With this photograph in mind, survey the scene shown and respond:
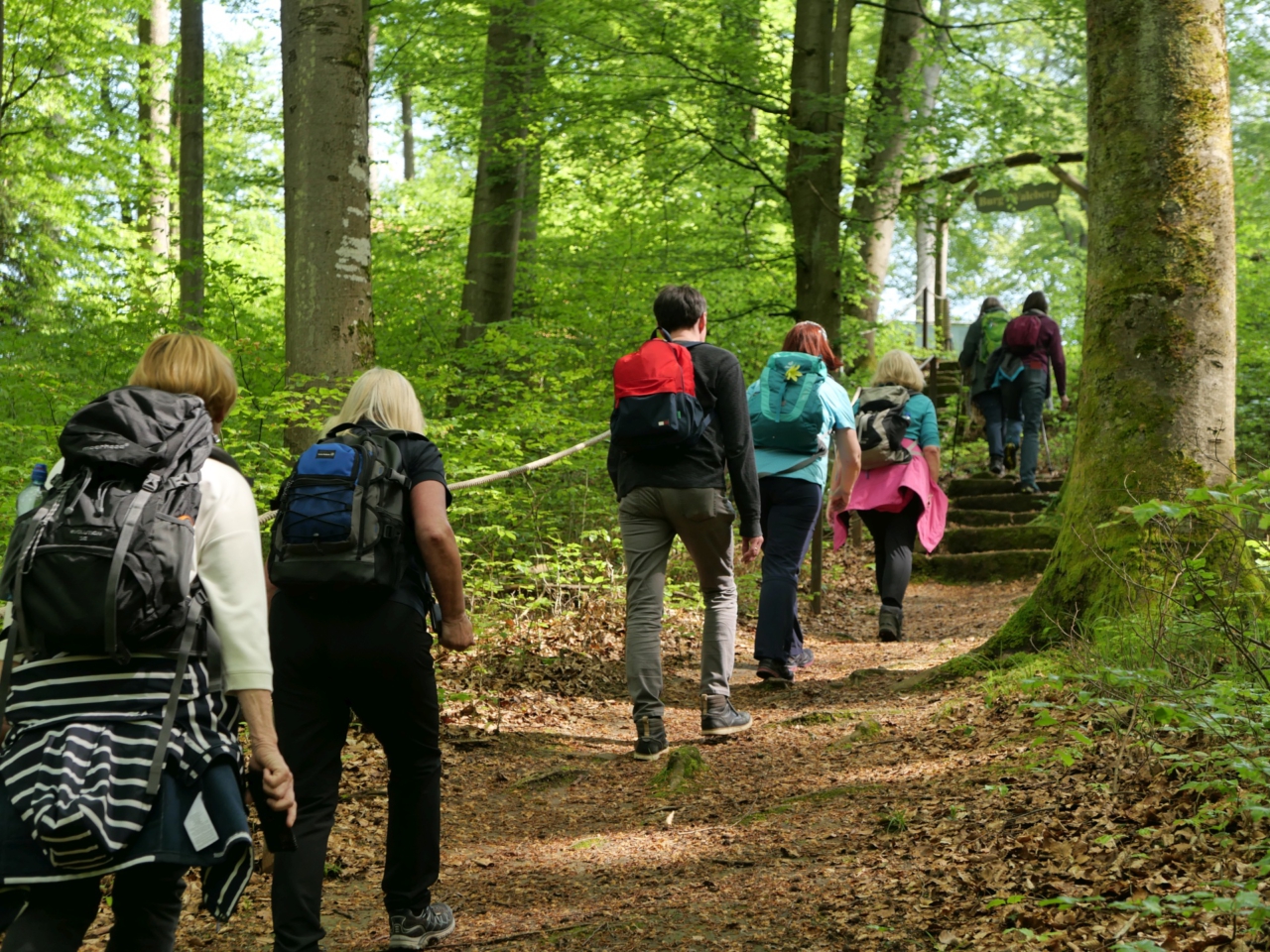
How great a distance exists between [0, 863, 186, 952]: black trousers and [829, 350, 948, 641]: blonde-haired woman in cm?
591

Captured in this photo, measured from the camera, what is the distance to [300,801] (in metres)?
3.10

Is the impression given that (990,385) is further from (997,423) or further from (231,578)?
(231,578)

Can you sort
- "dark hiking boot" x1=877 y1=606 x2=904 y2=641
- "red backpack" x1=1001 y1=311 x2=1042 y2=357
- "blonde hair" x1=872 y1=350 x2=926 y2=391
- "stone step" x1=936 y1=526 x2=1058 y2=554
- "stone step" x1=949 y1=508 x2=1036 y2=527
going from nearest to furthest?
1. "blonde hair" x1=872 y1=350 x2=926 y2=391
2. "dark hiking boot" x1=877 y1=606 x2=904 y2=641
3. "stone step" x1=936 y1=526 x2=1058 y2=554
4. "stone step" x1=949 y1=508 x2=1036 y2=527
5. "red backpack" x1=1001 y1=311 x2=1042 y2=357

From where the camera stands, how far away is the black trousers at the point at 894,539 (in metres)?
7.73

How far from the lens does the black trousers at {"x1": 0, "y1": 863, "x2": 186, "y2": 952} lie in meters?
2.17

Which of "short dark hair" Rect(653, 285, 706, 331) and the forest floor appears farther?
"short dark hair" Rect(653, 285, 706, 331)

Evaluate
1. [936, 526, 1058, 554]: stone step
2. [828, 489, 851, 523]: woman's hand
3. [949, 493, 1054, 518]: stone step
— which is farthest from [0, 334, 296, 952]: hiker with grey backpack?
[949, 493, 1054, 518]: stone step

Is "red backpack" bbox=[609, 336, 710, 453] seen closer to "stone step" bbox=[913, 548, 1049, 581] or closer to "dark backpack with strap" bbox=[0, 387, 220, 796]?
"dark backpack with strap" bbox=[0, 387, 220, 796]

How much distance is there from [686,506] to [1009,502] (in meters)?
8.52

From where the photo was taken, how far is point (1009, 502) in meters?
12.6

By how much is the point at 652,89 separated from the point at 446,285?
11.4ft

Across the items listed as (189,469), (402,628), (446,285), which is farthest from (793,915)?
(446,285)

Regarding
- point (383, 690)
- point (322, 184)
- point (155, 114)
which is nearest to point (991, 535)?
point (322, 184)

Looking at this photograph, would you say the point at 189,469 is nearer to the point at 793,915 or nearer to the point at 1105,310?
the point at 793,915
